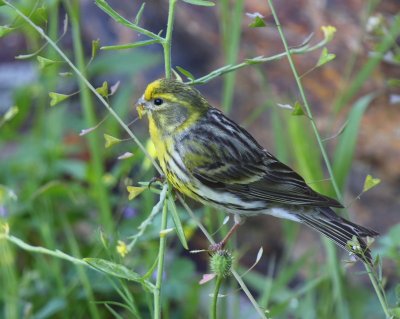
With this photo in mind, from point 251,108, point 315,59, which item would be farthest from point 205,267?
point 315,59

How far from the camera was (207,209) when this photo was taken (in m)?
3.19

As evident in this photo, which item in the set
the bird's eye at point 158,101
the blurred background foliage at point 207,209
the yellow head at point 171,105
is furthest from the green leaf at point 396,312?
the bird's eye at point 158,101

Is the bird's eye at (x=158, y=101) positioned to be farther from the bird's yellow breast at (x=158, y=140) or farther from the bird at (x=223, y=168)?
the bird's yellow breast at (x=158, y=140)

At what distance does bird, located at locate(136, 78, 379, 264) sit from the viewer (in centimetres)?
286

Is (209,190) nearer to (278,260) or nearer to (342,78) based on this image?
(342,78)

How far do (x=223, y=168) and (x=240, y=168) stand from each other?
6 centimetres

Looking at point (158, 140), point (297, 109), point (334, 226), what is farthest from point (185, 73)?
point (334, 226)

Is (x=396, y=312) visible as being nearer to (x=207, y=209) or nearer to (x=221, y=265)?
(x=221, y=265)

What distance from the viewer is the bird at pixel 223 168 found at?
286 cm

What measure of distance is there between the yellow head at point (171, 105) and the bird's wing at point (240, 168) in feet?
0.24

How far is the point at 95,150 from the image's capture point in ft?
12.3

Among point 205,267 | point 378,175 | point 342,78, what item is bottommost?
point 205,267

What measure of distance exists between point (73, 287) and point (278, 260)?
1.67 metres

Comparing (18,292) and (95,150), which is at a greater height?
(95,150)
